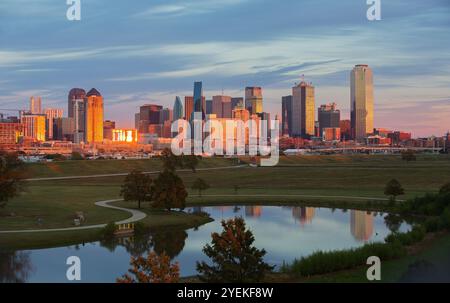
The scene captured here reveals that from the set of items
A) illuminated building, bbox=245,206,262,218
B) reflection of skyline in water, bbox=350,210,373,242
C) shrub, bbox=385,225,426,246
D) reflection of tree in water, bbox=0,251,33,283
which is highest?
shrub, bbox=385,225,426,246

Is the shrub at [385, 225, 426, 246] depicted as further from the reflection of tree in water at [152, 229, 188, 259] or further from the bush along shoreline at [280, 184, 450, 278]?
the reflection of tree in water at [152, 229, 188, 259]

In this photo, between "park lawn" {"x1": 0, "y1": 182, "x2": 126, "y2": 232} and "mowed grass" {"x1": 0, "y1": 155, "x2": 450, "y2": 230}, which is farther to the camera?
"mowed grass" {"x1": 0, "y1": 155, "x2": 450, "y2": 230}

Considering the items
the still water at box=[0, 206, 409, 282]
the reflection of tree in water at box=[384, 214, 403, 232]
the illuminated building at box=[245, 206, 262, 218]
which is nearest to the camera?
the still water at box=[0, 206, 409, 282]

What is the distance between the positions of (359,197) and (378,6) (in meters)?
37.7

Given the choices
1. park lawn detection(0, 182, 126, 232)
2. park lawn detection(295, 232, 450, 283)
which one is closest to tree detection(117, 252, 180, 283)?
park lawn detection(295, 232, 450, 283)

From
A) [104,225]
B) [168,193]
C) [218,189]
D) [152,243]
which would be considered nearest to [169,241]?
[152,243]

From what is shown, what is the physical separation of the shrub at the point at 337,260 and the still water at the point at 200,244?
3608mm

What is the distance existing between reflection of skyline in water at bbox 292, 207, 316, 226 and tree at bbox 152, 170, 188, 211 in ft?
37.9

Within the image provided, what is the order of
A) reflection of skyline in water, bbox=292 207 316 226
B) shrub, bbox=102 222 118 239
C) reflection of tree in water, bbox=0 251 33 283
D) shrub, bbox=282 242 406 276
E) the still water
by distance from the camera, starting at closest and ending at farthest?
shrub, bbox=282 242 406 276, reflection of tree in water, bbox=0 251 33 283, the still water, shrub, bbox=102 222 118 239, reflection of skyline in water, bbox=292 207 316 226

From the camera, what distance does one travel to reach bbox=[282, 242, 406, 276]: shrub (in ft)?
93.0

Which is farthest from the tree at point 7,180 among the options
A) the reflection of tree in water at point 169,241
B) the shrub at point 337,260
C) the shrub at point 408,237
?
the shrub at point 408,237

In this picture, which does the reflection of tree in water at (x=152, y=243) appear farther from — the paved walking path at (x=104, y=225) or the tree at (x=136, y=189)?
the tree at (x=136, y=189)

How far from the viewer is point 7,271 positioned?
3031 centimetres
